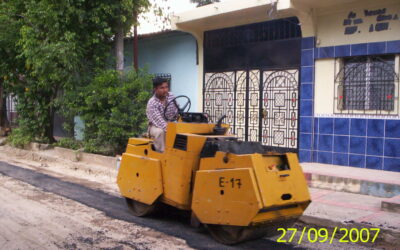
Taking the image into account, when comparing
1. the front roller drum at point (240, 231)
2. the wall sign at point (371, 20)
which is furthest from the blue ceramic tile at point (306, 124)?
the front roller drum at point (240, 231)

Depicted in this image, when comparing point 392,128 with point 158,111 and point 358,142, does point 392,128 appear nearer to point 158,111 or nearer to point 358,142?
point 358,142

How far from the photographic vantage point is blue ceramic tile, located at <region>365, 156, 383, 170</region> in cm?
837

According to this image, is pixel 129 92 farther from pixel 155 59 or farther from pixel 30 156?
pixel 30 156

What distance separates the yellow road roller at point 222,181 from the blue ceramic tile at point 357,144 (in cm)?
406

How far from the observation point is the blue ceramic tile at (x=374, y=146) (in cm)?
834

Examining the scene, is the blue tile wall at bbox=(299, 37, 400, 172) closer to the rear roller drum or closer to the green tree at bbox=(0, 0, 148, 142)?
the rear roller drum

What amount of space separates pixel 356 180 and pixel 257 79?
13.2 feet

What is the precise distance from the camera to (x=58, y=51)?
11438mm

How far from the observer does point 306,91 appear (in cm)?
946

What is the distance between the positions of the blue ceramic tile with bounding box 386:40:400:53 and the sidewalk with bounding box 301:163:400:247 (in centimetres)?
241

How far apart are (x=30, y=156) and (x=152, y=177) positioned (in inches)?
357

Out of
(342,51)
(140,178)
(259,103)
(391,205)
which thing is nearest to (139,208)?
(140,178)

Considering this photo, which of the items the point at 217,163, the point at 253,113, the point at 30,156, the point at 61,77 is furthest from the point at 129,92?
the point at 217,163
